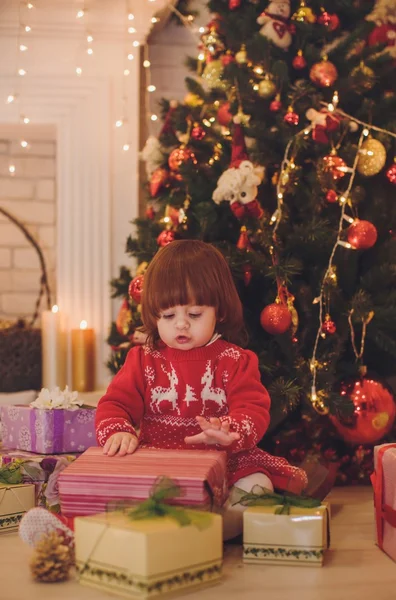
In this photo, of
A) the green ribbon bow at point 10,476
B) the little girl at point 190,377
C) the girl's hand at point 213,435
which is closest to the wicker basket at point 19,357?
the green ribbon bow at point 10,476

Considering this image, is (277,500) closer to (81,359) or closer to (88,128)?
(81,359)

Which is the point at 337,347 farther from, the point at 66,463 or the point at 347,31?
the point at 347,31

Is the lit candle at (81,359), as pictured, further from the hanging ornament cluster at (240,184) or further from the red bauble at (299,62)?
the red bauble at (299,62)

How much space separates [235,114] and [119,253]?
1.14 meters

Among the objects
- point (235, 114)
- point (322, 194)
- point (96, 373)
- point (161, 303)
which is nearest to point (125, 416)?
point (161, 303)

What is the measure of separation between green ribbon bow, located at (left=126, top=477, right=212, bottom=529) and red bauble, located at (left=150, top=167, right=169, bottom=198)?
164 cm

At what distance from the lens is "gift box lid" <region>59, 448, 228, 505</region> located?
1721mm

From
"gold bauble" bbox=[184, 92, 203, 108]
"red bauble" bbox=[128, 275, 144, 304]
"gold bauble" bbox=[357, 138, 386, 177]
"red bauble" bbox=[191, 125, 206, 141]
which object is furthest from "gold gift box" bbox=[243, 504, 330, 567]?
"gold bauble" bbox=[184, 92, 203, 108]

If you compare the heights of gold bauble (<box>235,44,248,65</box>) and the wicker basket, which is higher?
gold bauble (<box>235,44,248,65</box>)

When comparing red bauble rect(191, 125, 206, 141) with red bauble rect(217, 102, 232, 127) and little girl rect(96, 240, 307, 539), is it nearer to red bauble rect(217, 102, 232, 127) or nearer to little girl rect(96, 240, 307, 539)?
red bauble rect(217, 102, 232, 127)

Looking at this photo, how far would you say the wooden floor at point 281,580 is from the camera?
160 centimetres

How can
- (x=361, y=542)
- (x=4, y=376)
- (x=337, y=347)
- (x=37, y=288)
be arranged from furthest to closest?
(x=37, y=288) < (x=4, y=376) < (x=337, y=347) < (x=361, y=542)

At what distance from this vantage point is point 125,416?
→ 210cm

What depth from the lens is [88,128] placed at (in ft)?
12.1
